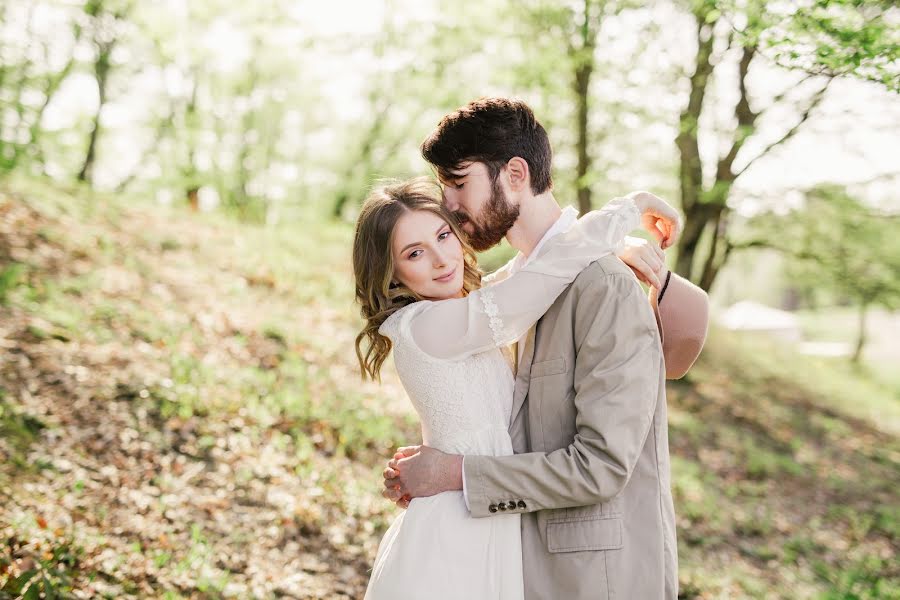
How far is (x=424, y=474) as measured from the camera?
231cm

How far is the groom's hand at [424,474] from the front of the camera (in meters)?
2.27

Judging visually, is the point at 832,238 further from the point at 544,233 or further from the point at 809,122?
the point at 544,233

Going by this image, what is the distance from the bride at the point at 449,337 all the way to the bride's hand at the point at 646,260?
0.01 meters

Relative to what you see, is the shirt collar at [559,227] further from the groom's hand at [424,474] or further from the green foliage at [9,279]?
the green foliage at [9,279]

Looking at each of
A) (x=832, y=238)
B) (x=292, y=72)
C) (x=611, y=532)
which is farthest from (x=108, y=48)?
(x=611, y=532)

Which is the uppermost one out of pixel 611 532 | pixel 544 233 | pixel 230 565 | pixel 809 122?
pixel 809 122

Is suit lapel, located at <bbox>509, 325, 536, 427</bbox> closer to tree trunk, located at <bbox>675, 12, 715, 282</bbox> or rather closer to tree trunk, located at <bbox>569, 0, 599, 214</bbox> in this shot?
tree trunk, located at <bbox>569, 0, 599, 214</bbox>

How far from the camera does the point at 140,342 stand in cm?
698

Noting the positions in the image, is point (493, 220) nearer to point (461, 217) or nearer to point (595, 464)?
point (461, 217)

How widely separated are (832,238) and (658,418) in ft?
39.2

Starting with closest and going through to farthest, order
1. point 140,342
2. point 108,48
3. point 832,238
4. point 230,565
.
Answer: point 230,565
point 140,342
point 832,238
point 108,48

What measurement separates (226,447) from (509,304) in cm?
446

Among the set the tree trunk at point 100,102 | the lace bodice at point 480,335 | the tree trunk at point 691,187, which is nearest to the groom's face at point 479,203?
the lace bodice at point 480,335

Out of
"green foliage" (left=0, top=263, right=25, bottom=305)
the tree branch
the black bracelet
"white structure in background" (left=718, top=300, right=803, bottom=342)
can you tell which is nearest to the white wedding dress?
the black bracelet
